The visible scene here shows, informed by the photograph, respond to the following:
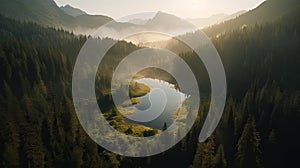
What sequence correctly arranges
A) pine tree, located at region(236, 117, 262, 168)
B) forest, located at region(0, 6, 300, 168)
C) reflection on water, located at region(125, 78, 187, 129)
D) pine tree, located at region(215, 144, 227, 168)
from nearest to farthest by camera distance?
1. pine tree, located at region(236, 117, 262, 168)
2. pine tree, located at region(215, 144, 227, 168)
3. forest, located at region(0, 6, 300, 168)
4. reflection on water, located at region(125, 78, 187, 129)

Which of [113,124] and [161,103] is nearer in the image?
[113,124]

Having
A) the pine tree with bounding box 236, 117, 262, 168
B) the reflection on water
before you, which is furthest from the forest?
the reflection on water

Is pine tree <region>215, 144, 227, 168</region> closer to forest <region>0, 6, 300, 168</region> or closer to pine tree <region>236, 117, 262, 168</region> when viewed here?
forest <region>0, 6, 300, 168</region>

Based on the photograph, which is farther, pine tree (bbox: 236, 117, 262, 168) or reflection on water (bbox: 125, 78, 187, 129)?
reflection on water (bbox: 125, 78, 187, 129)

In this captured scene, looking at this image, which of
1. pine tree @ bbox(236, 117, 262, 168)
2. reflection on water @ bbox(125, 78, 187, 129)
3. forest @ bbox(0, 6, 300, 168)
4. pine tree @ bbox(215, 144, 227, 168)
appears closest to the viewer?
pine tree @ bbox(236, 117, 262, 168)

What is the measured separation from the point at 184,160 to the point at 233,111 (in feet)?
96.9

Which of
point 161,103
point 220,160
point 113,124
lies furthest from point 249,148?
point 161,103

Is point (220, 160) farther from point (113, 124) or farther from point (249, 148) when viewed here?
point (113, 124)

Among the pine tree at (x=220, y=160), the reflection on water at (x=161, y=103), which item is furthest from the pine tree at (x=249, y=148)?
the reflection on water at (x=161, y=103)

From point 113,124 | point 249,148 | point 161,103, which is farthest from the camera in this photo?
point 161,103

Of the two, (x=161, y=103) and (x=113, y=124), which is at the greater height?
(x=161, y=103)

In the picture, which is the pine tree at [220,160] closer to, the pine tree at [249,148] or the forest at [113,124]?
the forest at [113,124]

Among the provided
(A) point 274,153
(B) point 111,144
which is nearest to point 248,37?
(A) point 274,153

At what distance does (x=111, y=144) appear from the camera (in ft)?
303
